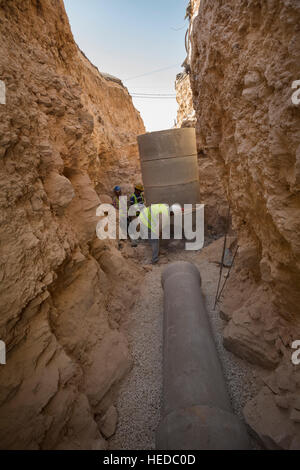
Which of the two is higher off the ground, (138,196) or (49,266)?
(138,196)

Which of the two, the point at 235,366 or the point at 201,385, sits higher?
the point at 201,385

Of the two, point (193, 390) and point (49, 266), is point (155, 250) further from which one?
point (193, 390)

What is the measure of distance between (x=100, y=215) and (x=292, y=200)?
275 cm

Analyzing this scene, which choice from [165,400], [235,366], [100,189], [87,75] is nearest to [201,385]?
[165,400]

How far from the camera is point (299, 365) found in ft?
6.88

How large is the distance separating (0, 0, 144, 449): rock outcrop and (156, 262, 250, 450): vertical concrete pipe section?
2.39 ft

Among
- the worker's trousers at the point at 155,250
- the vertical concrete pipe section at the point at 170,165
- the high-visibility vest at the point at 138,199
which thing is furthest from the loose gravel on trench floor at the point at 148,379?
the high-visibility vest at the point at 138,199

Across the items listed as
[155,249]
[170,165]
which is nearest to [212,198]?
[170,165]

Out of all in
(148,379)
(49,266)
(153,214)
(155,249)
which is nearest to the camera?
(49,266)

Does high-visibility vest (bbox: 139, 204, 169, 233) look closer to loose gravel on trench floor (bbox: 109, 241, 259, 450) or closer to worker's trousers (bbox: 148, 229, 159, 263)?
worker's trousers (bbox: 148, 229, 159, 263)

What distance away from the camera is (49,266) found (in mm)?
2410

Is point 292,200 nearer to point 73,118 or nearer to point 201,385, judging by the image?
point 201,385

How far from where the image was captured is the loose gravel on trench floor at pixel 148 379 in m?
2.31

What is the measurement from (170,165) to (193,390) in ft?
18.2
